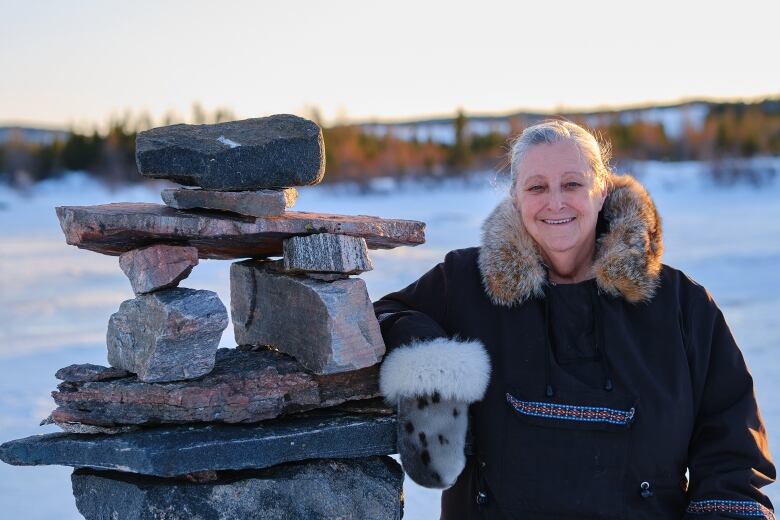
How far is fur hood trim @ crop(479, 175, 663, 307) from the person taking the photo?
327 centimetres

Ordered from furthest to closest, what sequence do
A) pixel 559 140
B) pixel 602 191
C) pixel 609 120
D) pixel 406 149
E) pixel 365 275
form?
pixel 609 120 < pixel 406 149 < pixel 365 275 < pixel 602 191 < pixel 559 140

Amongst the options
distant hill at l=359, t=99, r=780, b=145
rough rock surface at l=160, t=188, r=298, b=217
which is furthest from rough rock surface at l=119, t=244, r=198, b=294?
distant hill at l=359, t=99, r=780, b=145

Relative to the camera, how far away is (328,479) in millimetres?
3289

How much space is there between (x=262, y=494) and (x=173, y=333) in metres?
0.66

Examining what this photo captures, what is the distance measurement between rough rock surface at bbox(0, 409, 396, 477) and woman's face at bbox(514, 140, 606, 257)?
0.91 metres

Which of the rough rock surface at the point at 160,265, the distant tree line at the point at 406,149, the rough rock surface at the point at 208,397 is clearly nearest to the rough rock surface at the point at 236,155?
the rough rock surface at the point at 160,265

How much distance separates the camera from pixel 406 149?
33.0 metres

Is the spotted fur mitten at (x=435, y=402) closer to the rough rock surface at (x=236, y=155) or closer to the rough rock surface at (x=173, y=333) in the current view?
the rough rock surface at (x=173, y=333)

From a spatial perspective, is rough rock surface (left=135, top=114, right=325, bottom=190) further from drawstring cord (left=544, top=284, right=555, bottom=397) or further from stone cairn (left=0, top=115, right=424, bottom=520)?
drawstring cord (left=544, top=284, right=555, bottom=397)

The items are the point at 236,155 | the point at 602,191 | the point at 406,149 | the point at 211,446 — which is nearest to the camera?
the point at 211,446

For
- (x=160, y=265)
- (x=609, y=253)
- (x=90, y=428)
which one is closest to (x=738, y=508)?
(x=609, y=253)

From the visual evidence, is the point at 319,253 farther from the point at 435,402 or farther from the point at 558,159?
the point at 558,159

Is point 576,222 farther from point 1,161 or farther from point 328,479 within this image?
point 1,161

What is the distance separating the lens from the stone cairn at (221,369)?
10.1ft
